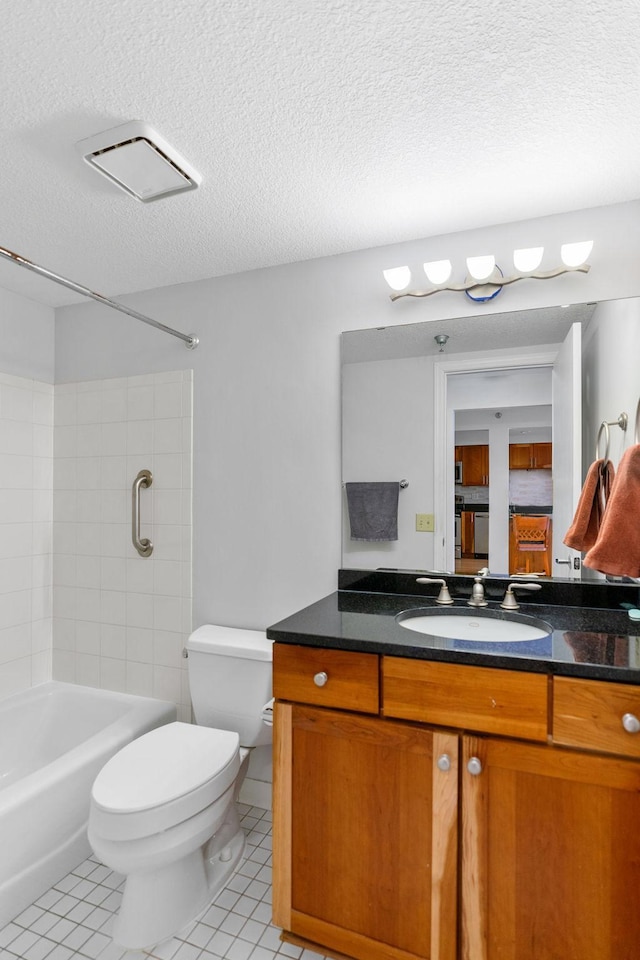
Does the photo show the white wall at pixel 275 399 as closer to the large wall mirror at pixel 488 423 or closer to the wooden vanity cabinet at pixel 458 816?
the large wall mirror at pixel 488 423

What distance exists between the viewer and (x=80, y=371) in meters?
2.72

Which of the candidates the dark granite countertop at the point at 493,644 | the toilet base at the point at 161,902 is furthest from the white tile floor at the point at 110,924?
the dark granite countertop at the point at 493,644

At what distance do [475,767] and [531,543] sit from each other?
82 cm

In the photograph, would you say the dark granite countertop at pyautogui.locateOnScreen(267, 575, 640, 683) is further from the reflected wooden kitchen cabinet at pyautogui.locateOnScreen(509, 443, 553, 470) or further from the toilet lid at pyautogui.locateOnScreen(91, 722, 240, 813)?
the toilet lid at pyautogui.locateOnScreen(91, 722, 240, 813)

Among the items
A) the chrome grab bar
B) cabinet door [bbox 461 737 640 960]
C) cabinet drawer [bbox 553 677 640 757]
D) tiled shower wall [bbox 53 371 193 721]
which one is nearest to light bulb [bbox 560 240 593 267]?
cabinet drawer [bbox 553 677 640 757]

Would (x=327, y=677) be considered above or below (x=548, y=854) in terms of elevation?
above

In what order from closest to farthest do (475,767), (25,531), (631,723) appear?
(631,723), (475,767), (25,531)

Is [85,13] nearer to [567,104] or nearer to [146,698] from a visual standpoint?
[567,104]

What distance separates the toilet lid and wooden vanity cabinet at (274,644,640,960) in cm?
33

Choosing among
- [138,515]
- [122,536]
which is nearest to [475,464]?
[138,515]

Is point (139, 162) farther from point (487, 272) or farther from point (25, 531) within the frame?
point (25, 531)

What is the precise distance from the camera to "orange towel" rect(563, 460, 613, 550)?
1700 millimetres

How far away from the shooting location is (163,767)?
5.63 ft

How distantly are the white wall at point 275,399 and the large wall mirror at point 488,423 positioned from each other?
0.10 meters
